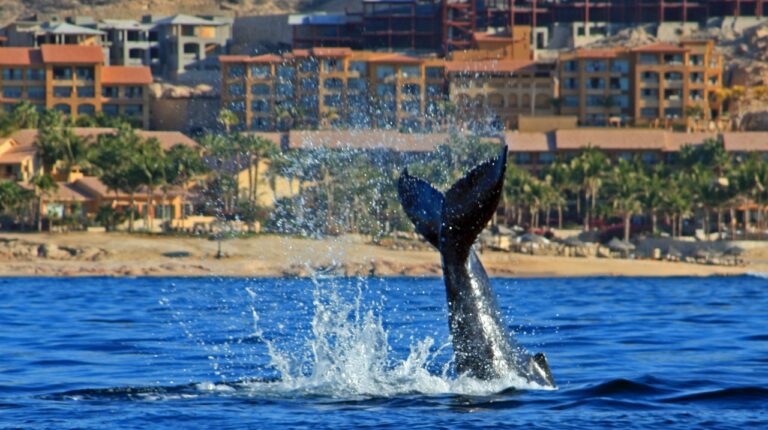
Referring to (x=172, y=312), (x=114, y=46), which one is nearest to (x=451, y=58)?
(x=114, y=46)

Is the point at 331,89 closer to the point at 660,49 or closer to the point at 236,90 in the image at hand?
the point at 236,90

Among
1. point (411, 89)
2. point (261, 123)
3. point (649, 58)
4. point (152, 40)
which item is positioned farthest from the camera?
point (152, 40)

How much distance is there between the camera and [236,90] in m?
143

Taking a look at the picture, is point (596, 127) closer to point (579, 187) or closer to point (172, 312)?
point (579, 187)

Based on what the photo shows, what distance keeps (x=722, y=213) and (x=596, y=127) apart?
21510 millimetres

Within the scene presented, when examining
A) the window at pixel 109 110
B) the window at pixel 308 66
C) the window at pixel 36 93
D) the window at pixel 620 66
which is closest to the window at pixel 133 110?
the window at pixel 109 110

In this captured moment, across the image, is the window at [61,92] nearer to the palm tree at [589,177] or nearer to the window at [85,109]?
the window at [85,109]

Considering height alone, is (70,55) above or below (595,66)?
above

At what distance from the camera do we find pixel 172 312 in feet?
143

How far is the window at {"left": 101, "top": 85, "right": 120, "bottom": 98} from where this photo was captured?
14712 cm

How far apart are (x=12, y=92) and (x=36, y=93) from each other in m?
2.52

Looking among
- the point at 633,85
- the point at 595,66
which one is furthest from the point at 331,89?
the point at 633,85

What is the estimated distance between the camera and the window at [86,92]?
145 m

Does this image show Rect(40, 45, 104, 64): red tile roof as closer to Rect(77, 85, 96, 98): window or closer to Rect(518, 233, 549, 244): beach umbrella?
Rect(77, 85, 96, 98): window
